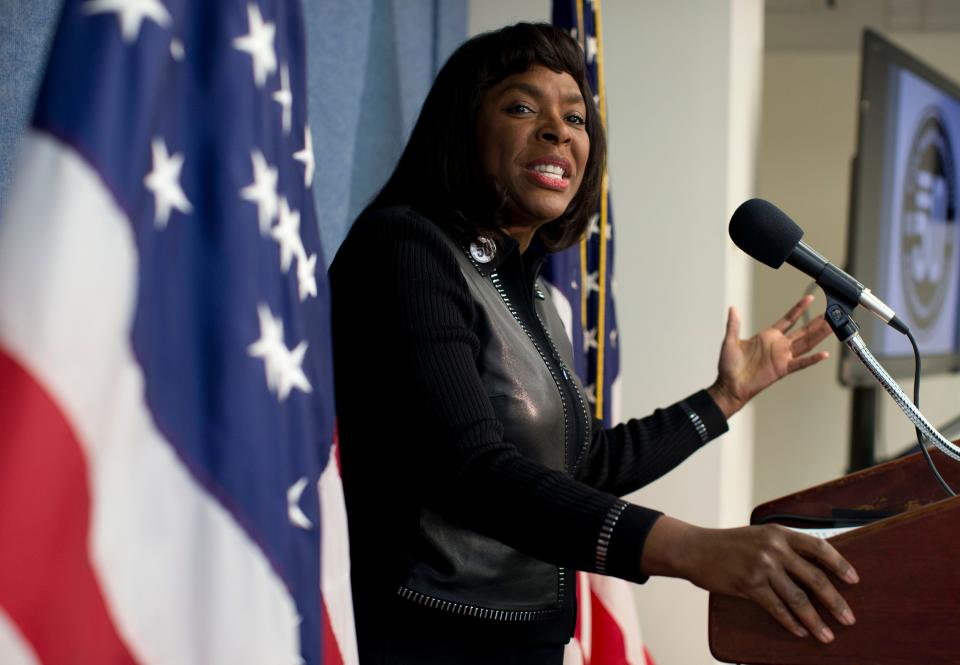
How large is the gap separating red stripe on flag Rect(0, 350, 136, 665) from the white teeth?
2.77ft

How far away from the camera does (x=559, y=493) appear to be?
106 centimetres

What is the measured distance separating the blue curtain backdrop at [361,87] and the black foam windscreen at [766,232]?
3.63 ft

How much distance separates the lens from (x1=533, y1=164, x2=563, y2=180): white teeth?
57.7 inches

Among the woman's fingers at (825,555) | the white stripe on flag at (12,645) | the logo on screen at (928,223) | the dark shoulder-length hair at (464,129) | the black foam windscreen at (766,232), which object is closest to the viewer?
the white stripe on flag at (12,645)

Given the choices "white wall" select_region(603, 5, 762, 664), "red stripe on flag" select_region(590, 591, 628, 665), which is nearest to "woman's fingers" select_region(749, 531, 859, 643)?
"red stripe on flag" select_region(590, 591, 628, 665)

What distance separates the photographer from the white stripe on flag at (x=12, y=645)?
721 millimetres

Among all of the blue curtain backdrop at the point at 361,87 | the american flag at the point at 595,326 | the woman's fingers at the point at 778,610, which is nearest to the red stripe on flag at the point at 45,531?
the woman's fingers at the point at 778,610

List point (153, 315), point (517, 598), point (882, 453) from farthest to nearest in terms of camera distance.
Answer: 1. point (882, 453)
2. point (517, 598)
3. point (153, 315)

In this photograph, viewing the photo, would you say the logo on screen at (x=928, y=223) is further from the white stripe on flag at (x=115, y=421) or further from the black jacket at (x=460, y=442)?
the white stripe on flag at (x=115, y=421)

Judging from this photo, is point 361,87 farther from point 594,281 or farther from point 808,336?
point 808,336

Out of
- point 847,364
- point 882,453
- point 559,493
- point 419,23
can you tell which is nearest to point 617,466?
point 559,493

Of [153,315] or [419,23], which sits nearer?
[153,315]

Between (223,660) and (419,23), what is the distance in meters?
2.17

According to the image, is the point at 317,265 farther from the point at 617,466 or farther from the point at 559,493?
the point at 617,466
